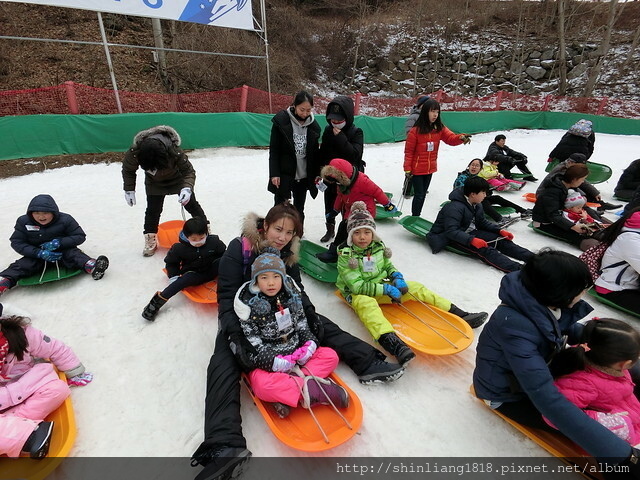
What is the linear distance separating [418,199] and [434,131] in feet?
3.36

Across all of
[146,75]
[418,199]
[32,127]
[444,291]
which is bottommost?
[444,291]

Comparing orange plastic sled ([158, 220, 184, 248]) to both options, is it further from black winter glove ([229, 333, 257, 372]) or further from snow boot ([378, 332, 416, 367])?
snow boot ([378, 332, 416, 367])

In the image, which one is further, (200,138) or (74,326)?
(200,138)

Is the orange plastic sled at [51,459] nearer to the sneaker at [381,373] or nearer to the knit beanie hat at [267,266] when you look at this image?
the knit beanie hat at [267,266]

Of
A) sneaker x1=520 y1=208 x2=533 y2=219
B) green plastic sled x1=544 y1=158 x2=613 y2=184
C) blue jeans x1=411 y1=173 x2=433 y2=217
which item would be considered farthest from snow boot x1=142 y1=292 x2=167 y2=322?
green plastic sled x1=544 y1=158 x2=613 y2=184

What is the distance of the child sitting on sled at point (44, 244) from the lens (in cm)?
345

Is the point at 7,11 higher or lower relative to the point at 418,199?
higher

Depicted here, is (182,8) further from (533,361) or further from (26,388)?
(533,361)

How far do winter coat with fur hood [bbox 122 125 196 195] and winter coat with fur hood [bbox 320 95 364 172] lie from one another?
5.59 ft

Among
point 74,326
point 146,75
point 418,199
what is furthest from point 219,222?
Result: point 146,75

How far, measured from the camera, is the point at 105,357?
2785mm

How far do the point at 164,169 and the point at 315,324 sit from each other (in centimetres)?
260

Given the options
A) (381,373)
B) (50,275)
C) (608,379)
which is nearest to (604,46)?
(608,379)

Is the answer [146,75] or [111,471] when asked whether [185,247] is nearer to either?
[111,471]
